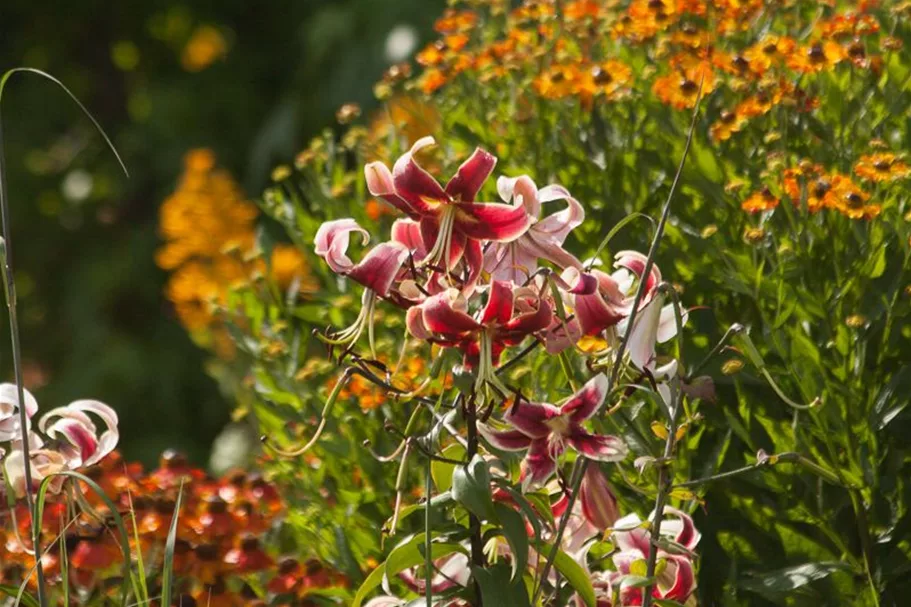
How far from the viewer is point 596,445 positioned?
1.45 m

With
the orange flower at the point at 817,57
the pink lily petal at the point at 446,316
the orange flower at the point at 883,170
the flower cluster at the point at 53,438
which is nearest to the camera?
the pink lily petal at the point at 446,316

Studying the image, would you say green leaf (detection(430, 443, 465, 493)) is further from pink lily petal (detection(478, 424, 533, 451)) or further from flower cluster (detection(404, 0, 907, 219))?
flower cluster (detection(404, 0, 907, 219))

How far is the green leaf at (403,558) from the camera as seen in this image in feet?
4.79

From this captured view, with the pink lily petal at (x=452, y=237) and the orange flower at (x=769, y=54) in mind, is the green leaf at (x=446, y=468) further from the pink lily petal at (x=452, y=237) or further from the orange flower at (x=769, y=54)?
the orange flower at (x=769, y=54)

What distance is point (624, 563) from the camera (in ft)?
5.31

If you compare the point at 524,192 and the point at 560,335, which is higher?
the point at 524,192

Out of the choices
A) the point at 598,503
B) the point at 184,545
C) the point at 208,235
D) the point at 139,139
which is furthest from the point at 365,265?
the point at 139,139

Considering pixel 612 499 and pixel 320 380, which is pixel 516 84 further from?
pixel 612 499

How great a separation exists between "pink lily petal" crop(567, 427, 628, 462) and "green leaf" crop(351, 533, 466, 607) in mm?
151

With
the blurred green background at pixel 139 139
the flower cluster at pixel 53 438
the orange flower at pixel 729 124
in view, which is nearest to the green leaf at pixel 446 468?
the flower cluster at pixel 53 438

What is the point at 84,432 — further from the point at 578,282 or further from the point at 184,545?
the point at 578,282

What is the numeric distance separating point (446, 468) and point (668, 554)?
223 mm

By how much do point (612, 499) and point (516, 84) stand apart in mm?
1002

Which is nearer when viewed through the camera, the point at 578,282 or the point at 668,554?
the point at 578,282
